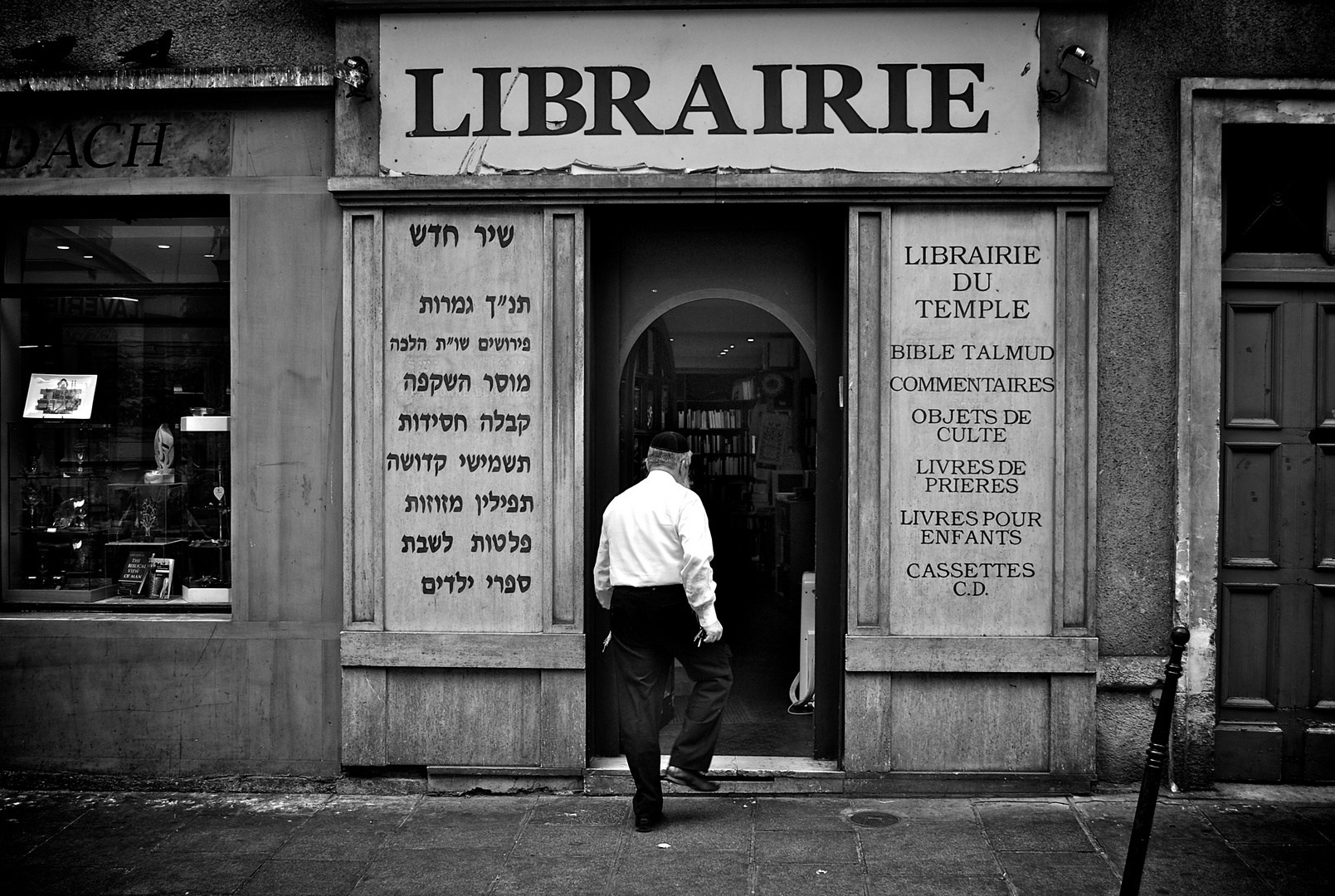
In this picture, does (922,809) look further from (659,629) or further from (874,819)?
(659,629)

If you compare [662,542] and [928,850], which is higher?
[662,542]

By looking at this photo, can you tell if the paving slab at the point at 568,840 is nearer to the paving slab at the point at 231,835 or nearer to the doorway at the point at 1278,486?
the paving slab at the point at 231,835

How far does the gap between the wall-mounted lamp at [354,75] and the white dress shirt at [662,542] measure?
2.76 m

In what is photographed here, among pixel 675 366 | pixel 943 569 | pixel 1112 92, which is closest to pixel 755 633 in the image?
pixel 943 569

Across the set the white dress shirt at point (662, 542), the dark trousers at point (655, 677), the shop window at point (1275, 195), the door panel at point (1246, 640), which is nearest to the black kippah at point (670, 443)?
the white dress shirt at point (662, 542)

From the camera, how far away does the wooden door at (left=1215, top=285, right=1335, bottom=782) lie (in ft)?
20.0

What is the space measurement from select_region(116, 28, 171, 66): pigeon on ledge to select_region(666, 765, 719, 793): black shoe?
4968 millimetres

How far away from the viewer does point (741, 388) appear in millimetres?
6445

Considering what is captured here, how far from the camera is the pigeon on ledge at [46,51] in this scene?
6031 millimetres

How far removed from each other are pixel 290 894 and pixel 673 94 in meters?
4.54

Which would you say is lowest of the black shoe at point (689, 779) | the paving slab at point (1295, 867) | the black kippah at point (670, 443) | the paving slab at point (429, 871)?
the paving slab at point (429, 871)

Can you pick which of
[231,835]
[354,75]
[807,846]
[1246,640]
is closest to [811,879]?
[807,846]

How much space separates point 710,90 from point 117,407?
4.15 metres

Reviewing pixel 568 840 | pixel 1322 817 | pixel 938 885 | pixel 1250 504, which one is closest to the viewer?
pixel 938 885
